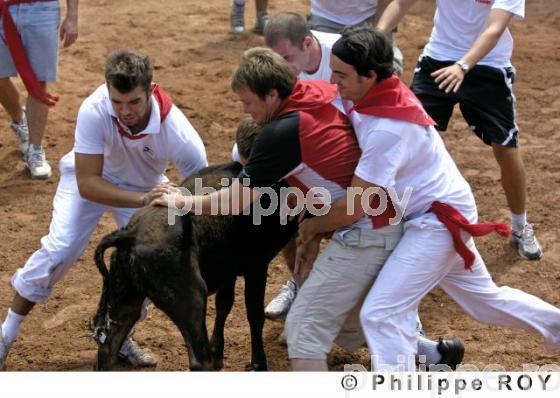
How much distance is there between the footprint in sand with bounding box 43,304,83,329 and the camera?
6.32m

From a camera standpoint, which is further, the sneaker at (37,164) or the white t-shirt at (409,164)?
the sneaker at (37,164)

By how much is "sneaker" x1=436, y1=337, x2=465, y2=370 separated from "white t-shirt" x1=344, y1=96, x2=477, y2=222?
102 cm

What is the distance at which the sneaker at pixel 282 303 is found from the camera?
251 inches

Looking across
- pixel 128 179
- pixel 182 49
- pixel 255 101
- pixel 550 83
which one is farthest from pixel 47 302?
pixel 550 83

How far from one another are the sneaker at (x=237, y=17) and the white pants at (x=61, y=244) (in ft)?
20.5

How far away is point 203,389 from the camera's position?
394 centimetres

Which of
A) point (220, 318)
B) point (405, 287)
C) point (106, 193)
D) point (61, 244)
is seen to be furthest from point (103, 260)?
point (405, 287)

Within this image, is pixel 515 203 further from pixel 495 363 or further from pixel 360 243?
pixel 360 243

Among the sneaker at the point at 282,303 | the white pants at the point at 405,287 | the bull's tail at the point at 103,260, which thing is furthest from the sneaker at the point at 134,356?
the white pants at the point at 405,287

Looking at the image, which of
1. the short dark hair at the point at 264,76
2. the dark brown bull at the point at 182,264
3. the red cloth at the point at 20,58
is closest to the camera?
the short dark hair at the point at 264,76

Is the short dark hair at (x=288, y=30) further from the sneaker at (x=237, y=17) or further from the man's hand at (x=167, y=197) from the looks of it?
the sneaker at (x=237, y=17)

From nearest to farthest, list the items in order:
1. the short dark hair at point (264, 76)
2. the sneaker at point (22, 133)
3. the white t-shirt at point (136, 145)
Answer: the short dark hair at point (264, 76)
the white t-shirt at point (136, 145)
the sneaker at point (22, 133)

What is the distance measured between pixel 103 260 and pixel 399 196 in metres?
1.52

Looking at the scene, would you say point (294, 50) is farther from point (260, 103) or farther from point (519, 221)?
point (519, 221)
